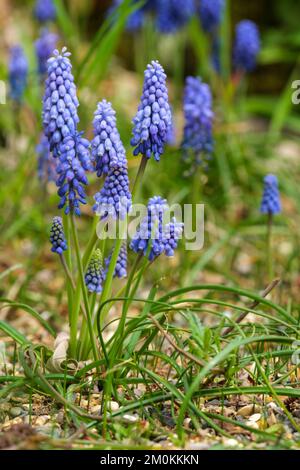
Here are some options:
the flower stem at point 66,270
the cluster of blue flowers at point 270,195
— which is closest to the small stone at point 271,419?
the flower stem at point 66,270

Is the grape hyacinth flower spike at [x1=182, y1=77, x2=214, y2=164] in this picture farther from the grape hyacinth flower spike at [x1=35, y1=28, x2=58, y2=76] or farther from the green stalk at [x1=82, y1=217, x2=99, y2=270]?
the green stalk at [x1=82, y1=217, x2=99, y2=270]

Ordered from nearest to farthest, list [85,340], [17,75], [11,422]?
[11,422], [85,340], [17,75]

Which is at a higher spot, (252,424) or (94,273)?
(94,273)

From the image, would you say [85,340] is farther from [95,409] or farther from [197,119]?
[197,119]

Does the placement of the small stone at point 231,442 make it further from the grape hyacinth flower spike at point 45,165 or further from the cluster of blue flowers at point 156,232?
the grape hyacinth flower spike at point 45,165

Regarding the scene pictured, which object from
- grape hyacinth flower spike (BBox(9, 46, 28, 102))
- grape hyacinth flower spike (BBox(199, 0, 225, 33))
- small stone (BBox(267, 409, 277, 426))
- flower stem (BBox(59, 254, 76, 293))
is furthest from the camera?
grape hyacinth flower spike (BBox(199, 0, 225, 33))

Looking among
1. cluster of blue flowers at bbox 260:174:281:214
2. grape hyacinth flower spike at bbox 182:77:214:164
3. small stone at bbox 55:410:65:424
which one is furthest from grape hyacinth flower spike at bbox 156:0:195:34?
small stone at bbox 55:410:65:424

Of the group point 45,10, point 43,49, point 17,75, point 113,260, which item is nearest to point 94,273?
point 113,260
